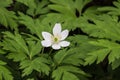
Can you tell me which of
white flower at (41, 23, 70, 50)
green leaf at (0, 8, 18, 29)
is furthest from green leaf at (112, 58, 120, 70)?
green leaf at (0, 8, 18, 29)

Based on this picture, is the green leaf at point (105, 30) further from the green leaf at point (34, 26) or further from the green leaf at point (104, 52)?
the green leaf at point (34, 26)

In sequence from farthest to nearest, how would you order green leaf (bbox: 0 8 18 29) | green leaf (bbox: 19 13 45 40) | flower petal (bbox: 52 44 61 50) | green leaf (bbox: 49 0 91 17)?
green leaf (bbox: 49 0 91 17), green leaf (bbox: 0 8 18 29), green leaf (bbox: 19 13 45 40), flower petal (bbox: 52 44 61 50)

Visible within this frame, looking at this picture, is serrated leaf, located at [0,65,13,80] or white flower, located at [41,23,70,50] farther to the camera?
white flower, located at [41,23,70,50]

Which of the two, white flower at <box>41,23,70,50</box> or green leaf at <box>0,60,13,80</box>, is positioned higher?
white flower at <box>41,23,70,50</box>

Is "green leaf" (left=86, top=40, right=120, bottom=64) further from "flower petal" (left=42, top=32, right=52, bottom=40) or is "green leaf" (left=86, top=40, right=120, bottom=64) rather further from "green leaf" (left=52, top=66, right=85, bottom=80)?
"flower petal" (left=42, top=32, right=52, bottom=40)

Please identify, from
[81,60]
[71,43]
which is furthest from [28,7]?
[81,60]

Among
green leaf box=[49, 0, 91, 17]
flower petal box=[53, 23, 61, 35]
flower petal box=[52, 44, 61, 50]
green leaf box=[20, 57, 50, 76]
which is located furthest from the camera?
green leaf box=[49, 0, 91, 17]

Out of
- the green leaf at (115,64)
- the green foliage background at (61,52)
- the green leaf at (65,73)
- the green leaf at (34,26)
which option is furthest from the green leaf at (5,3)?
the green leaf at (115,64)

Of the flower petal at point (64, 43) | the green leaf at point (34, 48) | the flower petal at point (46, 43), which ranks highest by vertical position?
the flower petal at point (46, 43)

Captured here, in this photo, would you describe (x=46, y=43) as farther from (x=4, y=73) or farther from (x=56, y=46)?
(x=4, y=73)

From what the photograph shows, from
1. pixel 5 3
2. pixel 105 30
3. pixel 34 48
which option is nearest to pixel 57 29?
pixel 34 48
